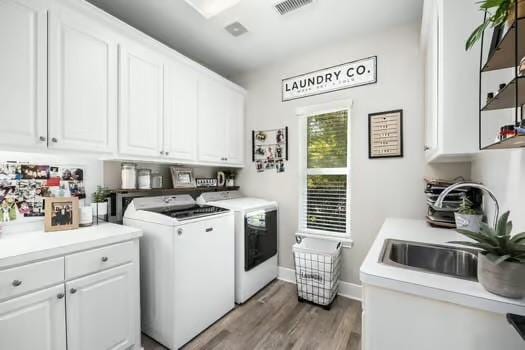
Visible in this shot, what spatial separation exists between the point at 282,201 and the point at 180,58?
1930 millimetres

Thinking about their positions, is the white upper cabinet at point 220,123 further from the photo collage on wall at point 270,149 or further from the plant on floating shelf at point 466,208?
the plant on floating shelf at point 466,208

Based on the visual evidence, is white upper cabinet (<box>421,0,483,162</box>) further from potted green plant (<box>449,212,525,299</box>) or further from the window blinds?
the window blinds

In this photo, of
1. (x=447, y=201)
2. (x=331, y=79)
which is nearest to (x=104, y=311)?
(x=447, y=201)

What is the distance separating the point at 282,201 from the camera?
9.72ft

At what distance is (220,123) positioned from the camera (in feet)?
9.14

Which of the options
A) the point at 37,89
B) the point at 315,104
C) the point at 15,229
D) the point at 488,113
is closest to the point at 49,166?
the point at 15,229

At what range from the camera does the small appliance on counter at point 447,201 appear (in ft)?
5.60

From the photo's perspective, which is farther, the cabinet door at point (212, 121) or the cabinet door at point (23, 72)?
the cabinet door at point (212, 121)

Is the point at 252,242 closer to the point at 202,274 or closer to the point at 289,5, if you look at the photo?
the point at 202,274

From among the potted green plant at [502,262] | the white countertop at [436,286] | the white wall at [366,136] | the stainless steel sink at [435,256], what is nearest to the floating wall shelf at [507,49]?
the potted green plant at [502,262]

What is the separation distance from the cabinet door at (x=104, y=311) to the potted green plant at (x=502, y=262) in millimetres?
1905

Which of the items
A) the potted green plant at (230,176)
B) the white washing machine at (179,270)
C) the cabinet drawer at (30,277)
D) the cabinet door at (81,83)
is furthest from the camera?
the potted green plant at (230,176)

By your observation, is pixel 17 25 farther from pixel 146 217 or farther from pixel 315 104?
pixel 315 104

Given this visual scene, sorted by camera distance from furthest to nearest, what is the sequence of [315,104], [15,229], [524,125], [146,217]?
[315,104], [146,217], [15,229], [524,125]
